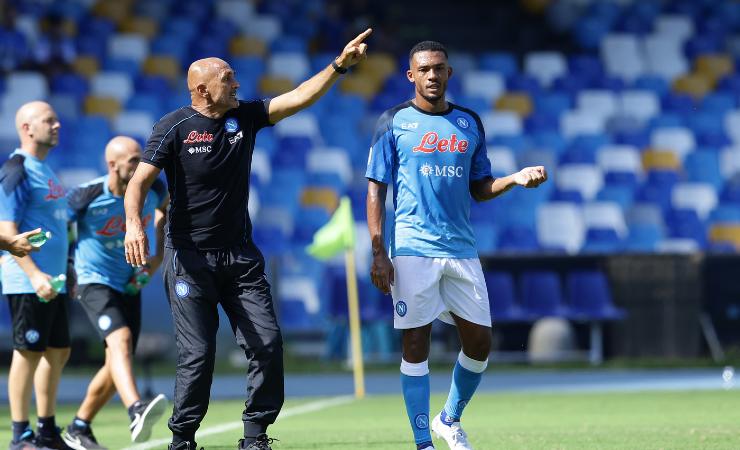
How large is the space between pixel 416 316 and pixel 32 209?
9.53ft

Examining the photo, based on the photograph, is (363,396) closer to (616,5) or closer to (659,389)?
(659,389)

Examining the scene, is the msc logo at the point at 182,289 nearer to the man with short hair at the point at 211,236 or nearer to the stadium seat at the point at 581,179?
the man with short hair at the point at 211,236

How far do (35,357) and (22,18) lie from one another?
51.4ft

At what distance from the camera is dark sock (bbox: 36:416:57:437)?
29.8ft

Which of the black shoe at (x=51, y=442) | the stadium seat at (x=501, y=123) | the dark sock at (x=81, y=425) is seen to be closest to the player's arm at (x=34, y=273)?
the black shoe at (x=51, y=442)

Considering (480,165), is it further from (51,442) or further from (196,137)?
(51,442)

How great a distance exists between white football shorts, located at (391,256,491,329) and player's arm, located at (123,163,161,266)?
1481mm

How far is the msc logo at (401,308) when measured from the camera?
7.67 metres

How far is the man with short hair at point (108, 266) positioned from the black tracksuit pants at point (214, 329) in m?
1.90

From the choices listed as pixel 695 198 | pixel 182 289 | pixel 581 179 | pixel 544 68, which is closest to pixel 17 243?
pixel 182 289

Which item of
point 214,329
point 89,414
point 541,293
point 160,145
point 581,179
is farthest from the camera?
point 581,179

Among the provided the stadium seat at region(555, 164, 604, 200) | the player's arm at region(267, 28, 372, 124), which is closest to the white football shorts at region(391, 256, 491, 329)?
the player's arm at region(267, 28, 372, 124)

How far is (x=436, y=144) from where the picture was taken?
771cm

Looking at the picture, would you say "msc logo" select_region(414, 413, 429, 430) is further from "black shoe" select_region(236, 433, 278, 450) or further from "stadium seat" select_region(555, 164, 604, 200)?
"stadium seat" select_region(555, 164, 604, 200)
